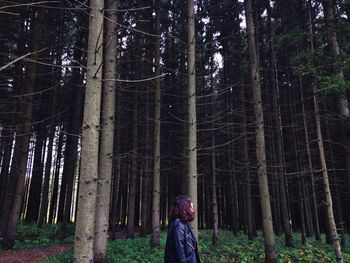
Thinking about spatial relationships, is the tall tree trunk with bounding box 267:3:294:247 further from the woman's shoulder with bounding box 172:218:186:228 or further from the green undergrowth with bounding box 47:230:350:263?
the woman's shoulder with bounding box 172:218:186:228

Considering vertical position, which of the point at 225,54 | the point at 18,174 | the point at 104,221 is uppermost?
the point at 225,54

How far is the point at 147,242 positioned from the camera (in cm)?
1433

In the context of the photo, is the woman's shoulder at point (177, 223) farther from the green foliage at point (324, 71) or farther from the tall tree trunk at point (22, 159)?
the tall tree trunk at point (22, 159)

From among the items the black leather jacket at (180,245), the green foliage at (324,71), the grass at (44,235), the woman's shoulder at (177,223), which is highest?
the green foliage at (324,71)

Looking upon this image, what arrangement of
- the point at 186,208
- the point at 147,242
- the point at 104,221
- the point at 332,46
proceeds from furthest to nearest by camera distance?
the point at 147,242
the point at 332,46
the point at 104,221
the point at 186,208

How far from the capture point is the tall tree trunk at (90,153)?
4.57 m

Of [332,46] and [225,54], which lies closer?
[332,46]

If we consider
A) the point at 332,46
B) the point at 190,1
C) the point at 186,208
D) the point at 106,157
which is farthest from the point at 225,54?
the point at 186,208

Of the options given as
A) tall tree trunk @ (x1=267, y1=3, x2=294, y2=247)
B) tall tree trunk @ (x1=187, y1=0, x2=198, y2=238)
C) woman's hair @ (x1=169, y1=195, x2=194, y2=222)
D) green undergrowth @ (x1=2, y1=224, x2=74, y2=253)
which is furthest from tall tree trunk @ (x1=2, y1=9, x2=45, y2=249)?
tall tree trunk @ (x1=267, y1=3, x2=294, y2=247)

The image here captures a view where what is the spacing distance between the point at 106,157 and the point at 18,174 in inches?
204

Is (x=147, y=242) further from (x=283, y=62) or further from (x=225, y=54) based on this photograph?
(x=283, y=62)

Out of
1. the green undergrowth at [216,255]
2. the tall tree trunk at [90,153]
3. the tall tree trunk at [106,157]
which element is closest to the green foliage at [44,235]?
the green undergrowth at [216,255]

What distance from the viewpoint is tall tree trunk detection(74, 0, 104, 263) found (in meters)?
4.57

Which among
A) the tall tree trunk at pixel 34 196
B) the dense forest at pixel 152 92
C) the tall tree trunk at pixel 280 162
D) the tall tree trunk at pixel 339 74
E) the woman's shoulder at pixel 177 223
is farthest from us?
the tall tree trunk at pixel 34 196
